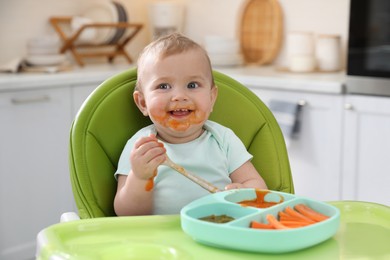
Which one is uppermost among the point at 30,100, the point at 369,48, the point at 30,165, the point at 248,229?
the point at 369,48

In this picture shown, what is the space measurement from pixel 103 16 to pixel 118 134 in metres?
2.25

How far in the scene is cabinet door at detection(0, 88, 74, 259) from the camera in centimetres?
295

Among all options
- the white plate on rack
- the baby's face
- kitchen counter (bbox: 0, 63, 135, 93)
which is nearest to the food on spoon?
the baby's face

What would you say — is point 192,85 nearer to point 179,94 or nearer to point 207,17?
point 179,94

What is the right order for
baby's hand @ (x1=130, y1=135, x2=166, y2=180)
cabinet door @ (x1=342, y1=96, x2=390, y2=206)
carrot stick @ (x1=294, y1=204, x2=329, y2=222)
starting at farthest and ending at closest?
cabinet door @ (x1=342, y1=96, x2=390, y2=206)
baby's hand @ (x1=130, y1=135, x2=166, y2=180)
carrot stick @ (x1=294, y1=204, x2=329, y2=222)

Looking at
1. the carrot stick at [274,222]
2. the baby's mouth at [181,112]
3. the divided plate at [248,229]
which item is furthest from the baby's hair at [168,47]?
the carrot stick at [274,222]

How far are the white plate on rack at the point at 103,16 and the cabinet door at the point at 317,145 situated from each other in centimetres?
107

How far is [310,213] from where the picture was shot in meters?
1.27

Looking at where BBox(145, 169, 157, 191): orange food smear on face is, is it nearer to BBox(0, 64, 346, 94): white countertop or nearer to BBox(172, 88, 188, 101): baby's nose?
BBox(172, 88, 188, 101): baby's nose

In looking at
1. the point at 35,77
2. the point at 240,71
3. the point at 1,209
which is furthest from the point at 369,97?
the point at 1,209

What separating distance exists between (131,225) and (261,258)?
30 centimetres

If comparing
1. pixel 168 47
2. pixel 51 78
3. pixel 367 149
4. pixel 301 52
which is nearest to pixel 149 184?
→ pixel 168 47

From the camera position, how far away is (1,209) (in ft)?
9.75

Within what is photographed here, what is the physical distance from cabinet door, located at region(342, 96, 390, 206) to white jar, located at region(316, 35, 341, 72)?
507mm
